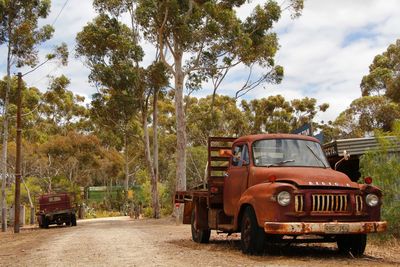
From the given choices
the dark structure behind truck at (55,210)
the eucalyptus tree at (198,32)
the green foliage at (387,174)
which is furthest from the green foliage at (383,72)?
the green foliage at (387,174)

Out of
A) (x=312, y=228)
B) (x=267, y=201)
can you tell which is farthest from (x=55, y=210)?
(x=312, y=228)

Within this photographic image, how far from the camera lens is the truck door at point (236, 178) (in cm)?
1054

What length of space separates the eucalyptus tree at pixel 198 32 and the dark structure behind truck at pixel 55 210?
26.0 feet

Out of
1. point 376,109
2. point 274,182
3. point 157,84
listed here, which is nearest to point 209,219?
point 274,182

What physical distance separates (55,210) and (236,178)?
24937 mm

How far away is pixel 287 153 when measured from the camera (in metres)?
10.3

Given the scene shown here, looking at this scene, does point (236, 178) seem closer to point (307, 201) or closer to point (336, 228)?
point (307, 201)

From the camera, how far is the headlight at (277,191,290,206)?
351 inches

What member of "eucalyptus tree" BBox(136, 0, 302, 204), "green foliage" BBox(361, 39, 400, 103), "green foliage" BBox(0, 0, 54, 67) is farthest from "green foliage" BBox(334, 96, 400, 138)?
"green foliage" BBox(0, 0, 54, 67)

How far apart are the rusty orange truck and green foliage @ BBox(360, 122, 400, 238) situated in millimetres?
2085

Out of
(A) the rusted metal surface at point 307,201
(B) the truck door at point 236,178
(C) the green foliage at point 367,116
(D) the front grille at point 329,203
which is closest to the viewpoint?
(A) the rusted metal surface at point 307,201

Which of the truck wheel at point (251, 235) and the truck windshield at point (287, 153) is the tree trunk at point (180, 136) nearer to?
the truck windshield at point (287, 153)

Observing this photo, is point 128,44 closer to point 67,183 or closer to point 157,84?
point 157,84

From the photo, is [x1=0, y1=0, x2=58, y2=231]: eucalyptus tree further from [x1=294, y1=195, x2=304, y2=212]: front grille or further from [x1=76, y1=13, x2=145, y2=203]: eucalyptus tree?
[x1=294, y1=195, x2=304, y2=212]: front grille
